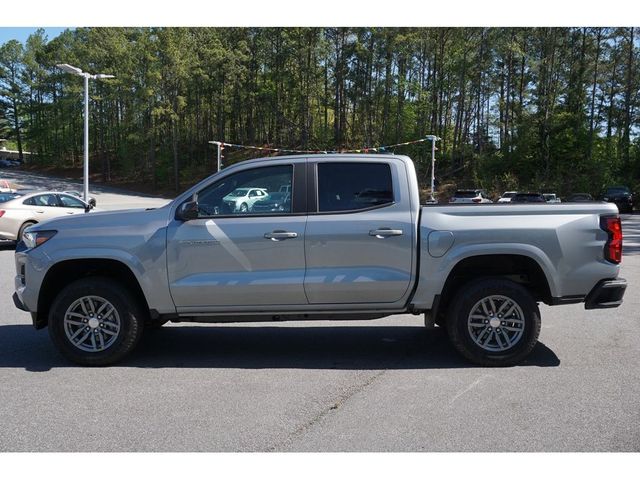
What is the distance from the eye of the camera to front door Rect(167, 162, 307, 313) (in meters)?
5.71

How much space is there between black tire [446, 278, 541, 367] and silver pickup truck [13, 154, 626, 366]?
1cm

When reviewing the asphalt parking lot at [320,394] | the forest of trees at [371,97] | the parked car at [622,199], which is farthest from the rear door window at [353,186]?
the forest of trees at [371,97]

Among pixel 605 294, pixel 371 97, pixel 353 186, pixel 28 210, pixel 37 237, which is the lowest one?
pixel 605 294

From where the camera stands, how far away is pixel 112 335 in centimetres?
586

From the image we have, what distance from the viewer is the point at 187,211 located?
572cm

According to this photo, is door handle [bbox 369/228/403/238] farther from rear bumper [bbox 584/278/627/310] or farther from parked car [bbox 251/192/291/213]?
rear bumper [bbox 584/278/627/310]

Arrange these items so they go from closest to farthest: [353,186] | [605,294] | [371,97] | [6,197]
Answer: [605,294] → [353,186] → [6,197] → [371,97]

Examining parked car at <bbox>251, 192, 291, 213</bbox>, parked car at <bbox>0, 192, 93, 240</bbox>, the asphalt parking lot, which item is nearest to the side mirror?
parked car at <bbox>251, 192, 291, 213</bbox>

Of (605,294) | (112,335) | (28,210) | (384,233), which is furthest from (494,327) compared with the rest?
(28,210)

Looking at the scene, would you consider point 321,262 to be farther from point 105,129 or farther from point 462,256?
point 105,129

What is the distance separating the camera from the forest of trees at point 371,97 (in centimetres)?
5062

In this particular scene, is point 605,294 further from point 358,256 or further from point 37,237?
point 37,237

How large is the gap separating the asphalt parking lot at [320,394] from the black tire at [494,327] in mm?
164

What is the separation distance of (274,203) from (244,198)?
0.30 metres
